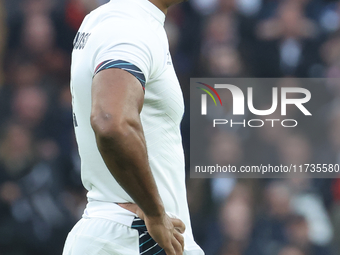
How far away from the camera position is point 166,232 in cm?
91

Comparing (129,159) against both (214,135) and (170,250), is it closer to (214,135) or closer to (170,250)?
(170,250)

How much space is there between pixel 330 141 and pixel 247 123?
55 centimetres

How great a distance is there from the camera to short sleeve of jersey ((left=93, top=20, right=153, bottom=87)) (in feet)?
2.67

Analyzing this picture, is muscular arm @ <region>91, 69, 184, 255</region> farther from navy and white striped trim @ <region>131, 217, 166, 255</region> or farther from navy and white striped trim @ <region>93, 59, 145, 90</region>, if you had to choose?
navy and white striped trim @ <region>131, 217, 166, 255</region>

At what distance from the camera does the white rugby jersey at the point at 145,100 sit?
88cm

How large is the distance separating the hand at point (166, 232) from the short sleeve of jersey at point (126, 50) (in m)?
0.28

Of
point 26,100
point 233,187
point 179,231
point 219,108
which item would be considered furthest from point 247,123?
point 179,231

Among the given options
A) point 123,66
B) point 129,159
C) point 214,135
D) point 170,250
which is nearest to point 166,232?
point 170,250

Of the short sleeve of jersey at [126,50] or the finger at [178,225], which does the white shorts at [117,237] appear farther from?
the short sleeve of jersey at [126,50]

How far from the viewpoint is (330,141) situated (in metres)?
2.84

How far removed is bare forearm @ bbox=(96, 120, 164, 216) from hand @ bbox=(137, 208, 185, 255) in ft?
0.26

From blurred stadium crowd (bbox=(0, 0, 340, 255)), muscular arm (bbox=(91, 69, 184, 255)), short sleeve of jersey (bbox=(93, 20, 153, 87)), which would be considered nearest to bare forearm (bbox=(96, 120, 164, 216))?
muscular arm (bbox=(91, 69, 184, 255))

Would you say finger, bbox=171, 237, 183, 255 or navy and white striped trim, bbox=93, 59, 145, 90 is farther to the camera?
finger, bbox=171, 237, 183, 255

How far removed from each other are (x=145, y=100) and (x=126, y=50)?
0.14m
